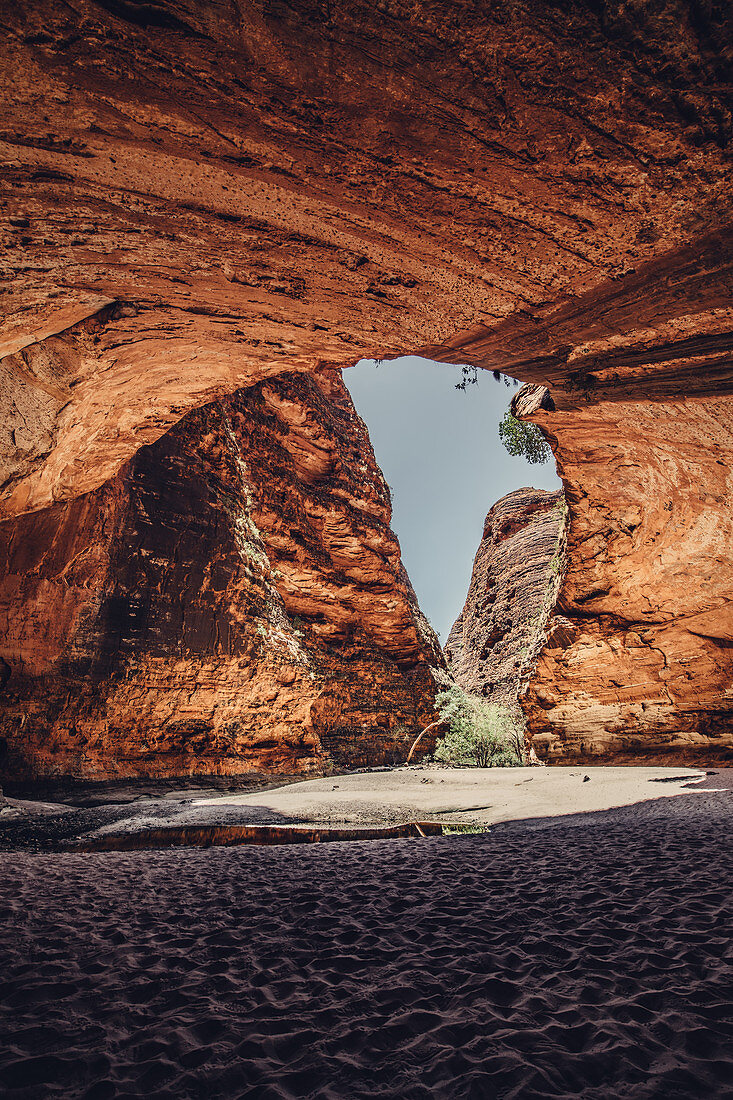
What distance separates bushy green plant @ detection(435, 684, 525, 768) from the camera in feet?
45.4

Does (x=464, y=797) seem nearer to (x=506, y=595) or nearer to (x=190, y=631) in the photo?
(x=190, y=631)

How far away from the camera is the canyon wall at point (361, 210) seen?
235 centimetres

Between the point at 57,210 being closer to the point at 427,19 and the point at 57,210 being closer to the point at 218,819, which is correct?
the point at 427,19

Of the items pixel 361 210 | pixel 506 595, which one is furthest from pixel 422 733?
pixel 361 210

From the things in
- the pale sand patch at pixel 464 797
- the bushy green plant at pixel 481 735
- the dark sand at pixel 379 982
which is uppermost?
the dark sand at pixel 379 982

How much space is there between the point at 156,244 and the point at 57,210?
697mm

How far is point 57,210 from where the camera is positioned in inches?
128

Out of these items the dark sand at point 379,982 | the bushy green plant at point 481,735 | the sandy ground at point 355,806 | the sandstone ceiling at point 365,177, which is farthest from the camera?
the bushy green plant at point 481,735

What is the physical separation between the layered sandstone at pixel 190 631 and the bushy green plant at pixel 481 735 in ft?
3.67

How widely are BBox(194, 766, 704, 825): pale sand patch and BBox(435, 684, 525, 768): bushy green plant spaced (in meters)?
4.36

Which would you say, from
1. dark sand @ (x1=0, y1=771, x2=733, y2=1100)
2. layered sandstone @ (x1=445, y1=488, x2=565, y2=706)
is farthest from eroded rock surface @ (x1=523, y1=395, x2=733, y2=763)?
dark sand @ (x1=0, y1=771, x2=733, y2=1100)

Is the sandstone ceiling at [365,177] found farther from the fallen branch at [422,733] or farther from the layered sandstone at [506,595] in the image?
the fallen branch at [422,733]

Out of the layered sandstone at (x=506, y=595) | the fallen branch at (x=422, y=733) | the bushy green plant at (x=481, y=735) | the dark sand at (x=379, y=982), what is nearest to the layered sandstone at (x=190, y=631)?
the fallen branch at (x=422, y=733)

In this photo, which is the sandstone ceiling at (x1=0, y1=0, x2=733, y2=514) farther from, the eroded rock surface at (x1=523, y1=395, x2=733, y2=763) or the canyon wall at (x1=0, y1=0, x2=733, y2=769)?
the eroded rock surface at (x1=523, y1=395, x2=733, y2=763)
